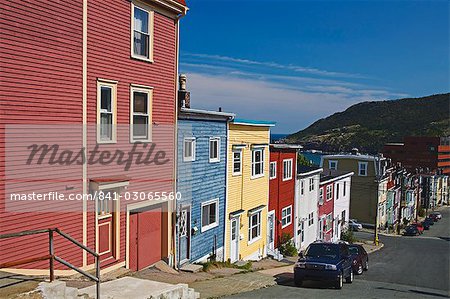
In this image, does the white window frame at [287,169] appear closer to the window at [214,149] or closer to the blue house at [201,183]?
the blue house at [201,183]

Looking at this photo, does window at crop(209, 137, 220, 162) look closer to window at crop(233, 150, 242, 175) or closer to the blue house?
the blue house

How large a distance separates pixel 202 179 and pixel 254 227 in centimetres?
693

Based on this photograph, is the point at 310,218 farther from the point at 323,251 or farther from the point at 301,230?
the point at 323,251

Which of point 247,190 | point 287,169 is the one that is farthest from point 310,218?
point 247,190

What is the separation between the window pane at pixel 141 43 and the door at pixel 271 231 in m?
14.2

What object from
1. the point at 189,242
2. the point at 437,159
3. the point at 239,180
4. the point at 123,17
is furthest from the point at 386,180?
the point at 437,159

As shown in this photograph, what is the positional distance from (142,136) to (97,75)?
2.84 meters

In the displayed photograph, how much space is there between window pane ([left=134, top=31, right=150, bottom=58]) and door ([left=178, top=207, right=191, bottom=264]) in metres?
6.07

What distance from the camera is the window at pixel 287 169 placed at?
2884 centimetres

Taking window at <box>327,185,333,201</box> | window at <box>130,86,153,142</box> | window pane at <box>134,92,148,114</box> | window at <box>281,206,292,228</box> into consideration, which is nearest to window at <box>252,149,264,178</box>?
window at <box>281,206,292,228</box>

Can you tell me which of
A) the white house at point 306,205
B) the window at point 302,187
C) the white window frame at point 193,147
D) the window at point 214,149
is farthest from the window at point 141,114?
the window at point 302,187

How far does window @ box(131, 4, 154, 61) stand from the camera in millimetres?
14820

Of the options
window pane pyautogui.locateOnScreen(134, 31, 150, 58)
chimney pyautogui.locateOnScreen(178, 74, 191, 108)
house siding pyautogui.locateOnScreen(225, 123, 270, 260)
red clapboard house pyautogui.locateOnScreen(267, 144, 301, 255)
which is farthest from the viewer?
red clapboard house pyautogui.locateOnScreen(267, 144, 301, 255)

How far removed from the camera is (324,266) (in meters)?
17.6
